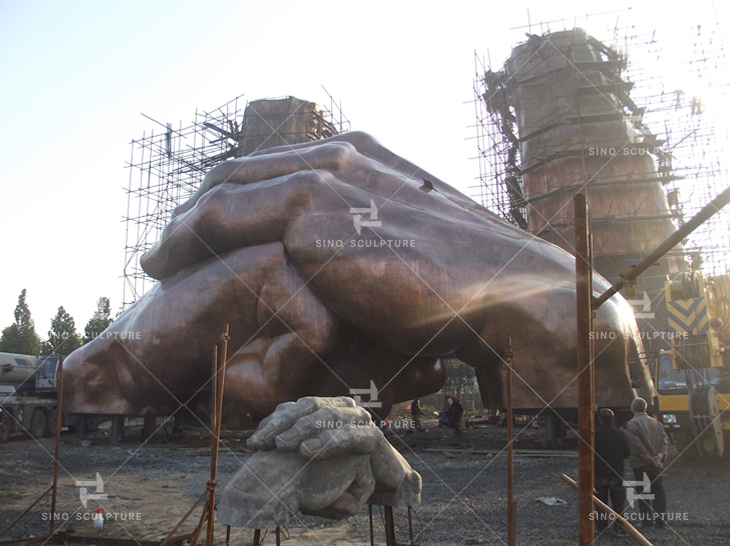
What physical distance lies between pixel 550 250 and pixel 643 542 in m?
10.7

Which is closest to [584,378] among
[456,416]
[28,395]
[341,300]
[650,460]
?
[650,460]

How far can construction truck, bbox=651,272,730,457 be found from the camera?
1025 centimetres

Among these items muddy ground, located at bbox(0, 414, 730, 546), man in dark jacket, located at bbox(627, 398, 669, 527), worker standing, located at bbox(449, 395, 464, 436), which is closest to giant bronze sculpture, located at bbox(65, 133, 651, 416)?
muddy ground, located at bbox(0, 414, 730, 546)

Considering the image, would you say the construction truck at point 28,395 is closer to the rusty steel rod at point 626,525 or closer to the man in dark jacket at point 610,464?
the man in dark jacket at point 610,464

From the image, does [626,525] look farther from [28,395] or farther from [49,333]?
[49,333]

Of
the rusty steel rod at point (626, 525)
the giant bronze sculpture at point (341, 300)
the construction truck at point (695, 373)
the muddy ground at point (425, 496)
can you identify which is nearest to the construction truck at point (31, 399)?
the muddy ground at point (425, 496)

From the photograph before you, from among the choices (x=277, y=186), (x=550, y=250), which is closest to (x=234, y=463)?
(x=277, y=186)

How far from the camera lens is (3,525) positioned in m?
6.78

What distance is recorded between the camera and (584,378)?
3.09 m

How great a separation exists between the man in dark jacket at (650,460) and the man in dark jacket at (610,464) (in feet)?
0.49

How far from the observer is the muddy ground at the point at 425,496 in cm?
633

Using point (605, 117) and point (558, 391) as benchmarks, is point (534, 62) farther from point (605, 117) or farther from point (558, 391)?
point (558, 391)

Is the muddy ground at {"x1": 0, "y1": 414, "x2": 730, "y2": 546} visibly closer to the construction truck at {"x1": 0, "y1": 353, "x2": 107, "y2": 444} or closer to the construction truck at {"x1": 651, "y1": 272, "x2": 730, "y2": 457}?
the construction truck at {"x1": 651, "y1": 272, "x2": 730, "y2": 457}

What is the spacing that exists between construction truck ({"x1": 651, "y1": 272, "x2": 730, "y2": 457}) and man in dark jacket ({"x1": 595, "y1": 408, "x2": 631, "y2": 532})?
181 inches
